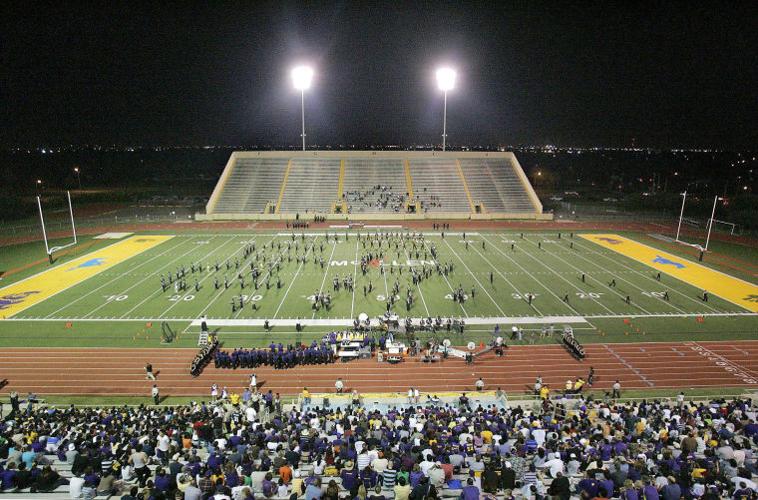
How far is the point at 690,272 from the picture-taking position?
109 feet

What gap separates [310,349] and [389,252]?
65.5 feet

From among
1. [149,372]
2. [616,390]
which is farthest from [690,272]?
[149,372]

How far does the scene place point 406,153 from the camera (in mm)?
71812

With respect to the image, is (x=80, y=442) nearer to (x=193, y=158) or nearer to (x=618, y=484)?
(x=618, y=484)

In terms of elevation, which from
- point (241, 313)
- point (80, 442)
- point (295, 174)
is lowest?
point (241, 313)

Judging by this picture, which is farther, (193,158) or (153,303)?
(193,158)

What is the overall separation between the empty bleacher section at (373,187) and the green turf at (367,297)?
58.4ft

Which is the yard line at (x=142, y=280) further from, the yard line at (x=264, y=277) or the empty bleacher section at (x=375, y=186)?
the empty bleacher section at (x=375, y=186)

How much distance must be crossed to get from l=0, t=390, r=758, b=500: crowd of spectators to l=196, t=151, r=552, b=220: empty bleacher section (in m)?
45.0

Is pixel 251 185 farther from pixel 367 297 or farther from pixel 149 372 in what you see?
pixel 149 372

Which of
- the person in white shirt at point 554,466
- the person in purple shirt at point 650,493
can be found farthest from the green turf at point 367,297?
the person in purple shirt at point 650,493

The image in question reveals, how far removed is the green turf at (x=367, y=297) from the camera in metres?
22.8

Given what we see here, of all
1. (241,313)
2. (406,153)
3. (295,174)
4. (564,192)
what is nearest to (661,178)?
(564,192)

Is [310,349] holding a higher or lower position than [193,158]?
lower
